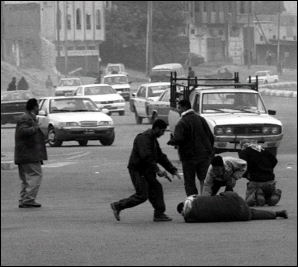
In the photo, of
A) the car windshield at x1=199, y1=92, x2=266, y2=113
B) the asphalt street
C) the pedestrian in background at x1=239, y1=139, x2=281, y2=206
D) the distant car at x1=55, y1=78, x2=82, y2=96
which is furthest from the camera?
the distant car at x1=55, y1=78, x2=82, y2=96

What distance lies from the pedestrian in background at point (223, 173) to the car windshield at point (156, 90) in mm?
33325

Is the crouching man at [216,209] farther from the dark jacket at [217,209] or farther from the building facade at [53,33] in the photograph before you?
the building facade at [53,33]

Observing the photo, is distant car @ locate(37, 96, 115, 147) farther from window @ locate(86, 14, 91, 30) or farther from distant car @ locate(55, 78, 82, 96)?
window @ locate(86, 14, 91, 30)

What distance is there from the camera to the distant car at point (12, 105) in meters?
A: 44.5

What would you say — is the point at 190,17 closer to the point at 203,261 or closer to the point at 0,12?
the point at 0,12

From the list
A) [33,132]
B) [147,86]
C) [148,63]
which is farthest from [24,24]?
[33,132]

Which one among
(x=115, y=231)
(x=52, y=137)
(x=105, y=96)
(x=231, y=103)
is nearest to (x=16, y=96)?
(x=105, y=96)

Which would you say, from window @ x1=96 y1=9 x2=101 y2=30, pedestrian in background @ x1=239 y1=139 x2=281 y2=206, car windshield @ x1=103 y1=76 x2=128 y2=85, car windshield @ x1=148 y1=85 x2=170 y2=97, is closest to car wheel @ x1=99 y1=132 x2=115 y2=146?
car windshield @ x1=148 y1=85 x2=170 y2=97

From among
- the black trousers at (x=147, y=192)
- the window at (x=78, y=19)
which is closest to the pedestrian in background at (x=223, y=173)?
the black trousers at (x=147, y=192)

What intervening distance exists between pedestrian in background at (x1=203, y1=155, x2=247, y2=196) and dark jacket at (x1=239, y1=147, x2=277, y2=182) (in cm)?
149

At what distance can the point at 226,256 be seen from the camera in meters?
8.27

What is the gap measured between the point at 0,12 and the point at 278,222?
2727 inches

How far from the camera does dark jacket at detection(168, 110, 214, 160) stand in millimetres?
11188

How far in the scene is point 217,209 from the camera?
1067 cm
